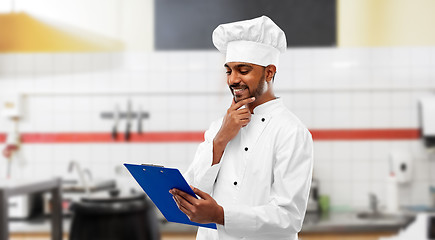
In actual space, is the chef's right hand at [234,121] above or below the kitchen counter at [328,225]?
above

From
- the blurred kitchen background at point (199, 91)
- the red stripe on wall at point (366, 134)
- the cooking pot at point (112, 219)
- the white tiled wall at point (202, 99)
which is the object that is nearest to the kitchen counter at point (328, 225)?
the blurred kitchen background at point (199, 91)

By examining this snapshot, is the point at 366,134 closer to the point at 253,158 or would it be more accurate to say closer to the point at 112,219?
the point at 112,219

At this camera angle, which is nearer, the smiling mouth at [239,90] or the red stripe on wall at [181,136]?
the smiling mouth at [239,90]

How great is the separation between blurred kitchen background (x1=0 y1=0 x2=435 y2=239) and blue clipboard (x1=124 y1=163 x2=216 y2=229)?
8.66ft

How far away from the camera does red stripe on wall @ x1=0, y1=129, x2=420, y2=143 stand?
3.85 metres

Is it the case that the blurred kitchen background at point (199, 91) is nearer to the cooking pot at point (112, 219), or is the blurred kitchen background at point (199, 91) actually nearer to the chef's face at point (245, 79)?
the cooking pot at point (112, 219)

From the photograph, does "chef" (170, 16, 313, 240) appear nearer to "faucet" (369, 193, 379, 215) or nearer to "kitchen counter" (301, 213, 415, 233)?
"kitchen counter" (301, 213, 415, 233)

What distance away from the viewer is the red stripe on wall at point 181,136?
3852 millimetres

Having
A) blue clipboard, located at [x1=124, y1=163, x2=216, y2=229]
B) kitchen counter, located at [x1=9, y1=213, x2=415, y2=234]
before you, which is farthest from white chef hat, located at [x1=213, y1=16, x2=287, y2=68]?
kitchen counter, located at [x1=9, y1=213, x2=415, y2=234]

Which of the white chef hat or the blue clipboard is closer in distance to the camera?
the blue clipboard

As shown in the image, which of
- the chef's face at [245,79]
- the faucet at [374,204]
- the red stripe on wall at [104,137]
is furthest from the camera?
the red stripe on wall at [104,137]

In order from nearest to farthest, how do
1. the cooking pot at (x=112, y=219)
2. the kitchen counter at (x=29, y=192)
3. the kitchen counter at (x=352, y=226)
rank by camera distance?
1. the cooking pot at (x=112, y=219)
2. the kitchen counter at (x=29, y=192)
3. the kitchen counter at (x=352, y=226)

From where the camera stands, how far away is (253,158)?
120 centimetres

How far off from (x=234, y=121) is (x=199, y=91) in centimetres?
278
